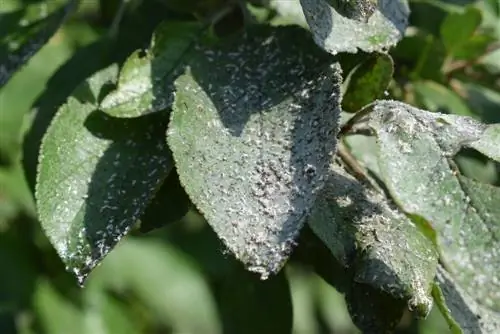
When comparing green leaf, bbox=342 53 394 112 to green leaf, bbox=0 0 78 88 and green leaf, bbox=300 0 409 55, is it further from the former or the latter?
green leaf, bbox=0 0 78 88

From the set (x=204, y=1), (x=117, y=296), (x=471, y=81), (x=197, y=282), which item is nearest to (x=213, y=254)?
(x=197, y=282)

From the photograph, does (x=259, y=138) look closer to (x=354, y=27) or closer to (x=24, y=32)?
(x=354, y=27)

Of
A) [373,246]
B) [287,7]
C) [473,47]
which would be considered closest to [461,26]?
[473,47]

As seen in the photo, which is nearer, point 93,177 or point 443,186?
point 443,186

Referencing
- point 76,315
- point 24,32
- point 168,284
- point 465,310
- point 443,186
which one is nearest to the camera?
point 443,186

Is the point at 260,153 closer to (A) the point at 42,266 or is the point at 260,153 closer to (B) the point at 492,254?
(B) the point at 492,254

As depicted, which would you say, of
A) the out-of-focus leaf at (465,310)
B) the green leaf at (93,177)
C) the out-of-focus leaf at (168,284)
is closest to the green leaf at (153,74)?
the green leaf at (93,177)

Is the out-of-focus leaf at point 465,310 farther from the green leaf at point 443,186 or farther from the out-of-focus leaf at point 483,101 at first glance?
the out-of-focus leaf at point 483,101
